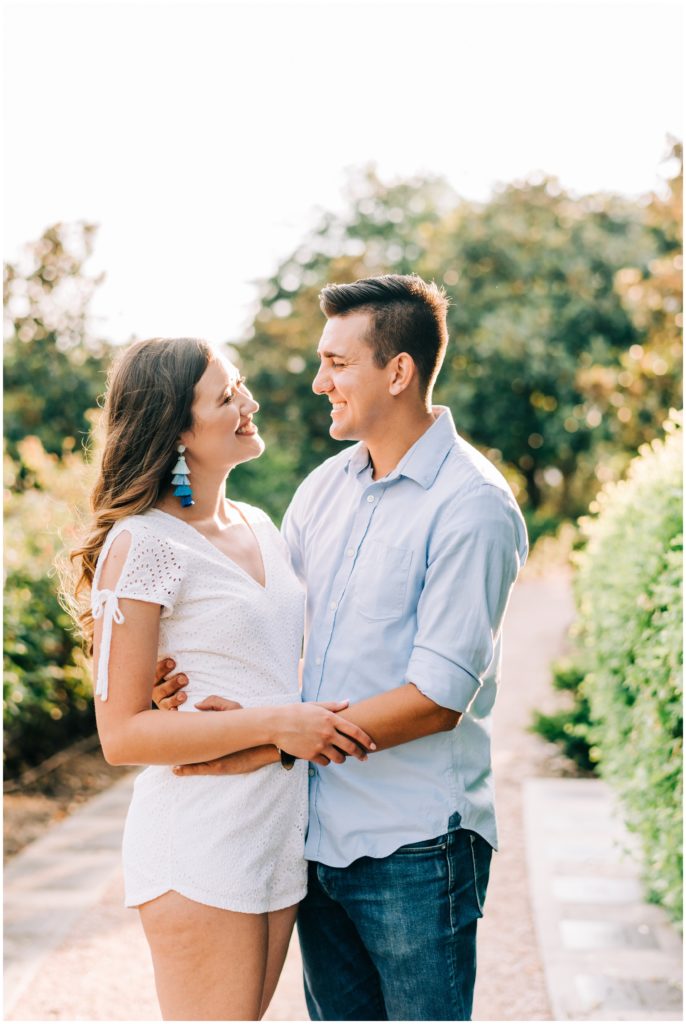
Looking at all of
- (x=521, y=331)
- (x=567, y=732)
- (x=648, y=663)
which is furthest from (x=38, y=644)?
(x=521, y=331)

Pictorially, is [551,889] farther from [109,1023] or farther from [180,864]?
[180,864]

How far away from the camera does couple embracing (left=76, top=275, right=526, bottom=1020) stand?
238 cm

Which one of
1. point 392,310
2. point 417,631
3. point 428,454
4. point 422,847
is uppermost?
point 392,310

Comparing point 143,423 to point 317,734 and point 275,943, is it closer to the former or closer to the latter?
point 317,734

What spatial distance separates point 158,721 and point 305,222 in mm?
22191

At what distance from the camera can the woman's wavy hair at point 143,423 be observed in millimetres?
2516

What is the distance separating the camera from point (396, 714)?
7.79ft

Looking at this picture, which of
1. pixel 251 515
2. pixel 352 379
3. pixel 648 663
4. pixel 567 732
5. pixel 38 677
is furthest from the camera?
pixel 567 732

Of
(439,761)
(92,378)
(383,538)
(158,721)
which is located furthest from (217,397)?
(92,378)

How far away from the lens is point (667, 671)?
161 inches

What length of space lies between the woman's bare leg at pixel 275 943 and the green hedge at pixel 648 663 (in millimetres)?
1919

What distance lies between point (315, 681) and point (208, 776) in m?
0.36

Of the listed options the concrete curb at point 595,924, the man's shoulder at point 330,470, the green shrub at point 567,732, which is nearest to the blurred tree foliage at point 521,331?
the green shrub at point 567,732

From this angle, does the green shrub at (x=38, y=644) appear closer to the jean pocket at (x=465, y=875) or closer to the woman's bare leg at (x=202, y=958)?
the woman's bare leg at (x=202, y=958)
